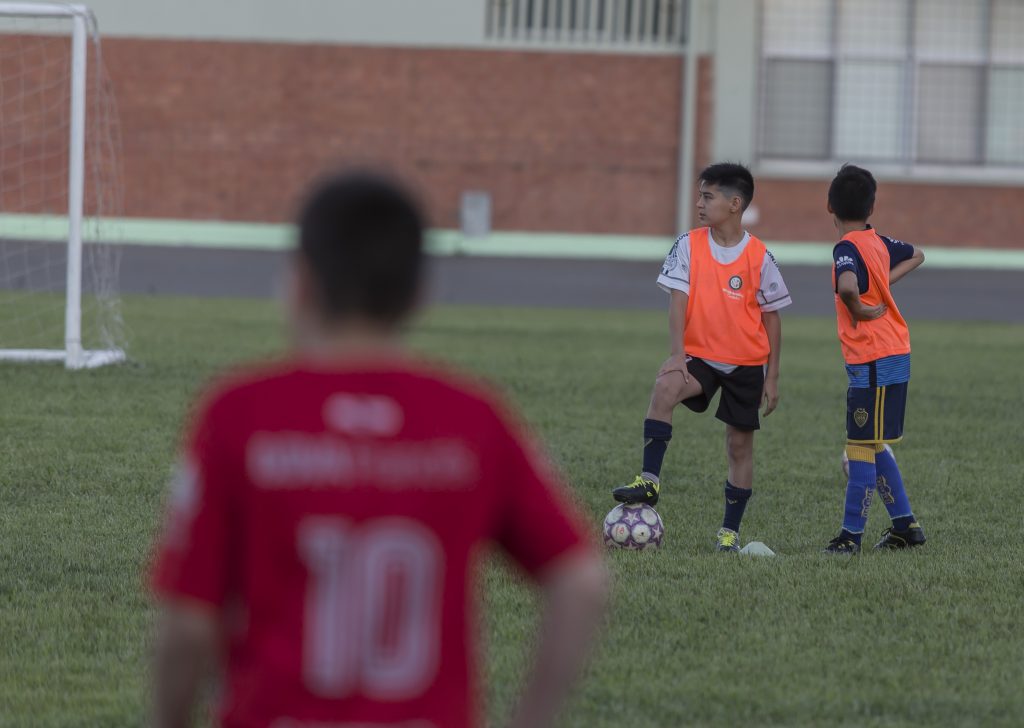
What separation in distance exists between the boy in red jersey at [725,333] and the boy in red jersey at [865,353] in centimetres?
33

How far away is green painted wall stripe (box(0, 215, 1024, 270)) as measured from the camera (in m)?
26.9

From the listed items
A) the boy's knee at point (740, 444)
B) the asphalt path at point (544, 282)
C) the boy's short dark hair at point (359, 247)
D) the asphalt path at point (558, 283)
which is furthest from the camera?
the asphalt path at point (558, 283)

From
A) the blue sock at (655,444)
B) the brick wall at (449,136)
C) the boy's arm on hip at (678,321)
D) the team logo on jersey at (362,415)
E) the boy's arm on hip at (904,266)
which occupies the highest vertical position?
the brick wall at (449,136)

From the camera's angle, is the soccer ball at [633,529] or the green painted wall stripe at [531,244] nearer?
the soccer ball at [633,529]

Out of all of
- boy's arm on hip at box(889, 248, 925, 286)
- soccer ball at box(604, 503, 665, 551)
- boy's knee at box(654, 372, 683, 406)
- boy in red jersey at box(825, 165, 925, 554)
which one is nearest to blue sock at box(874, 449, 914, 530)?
boy in red jersey at box(825, 165, 925, 554)

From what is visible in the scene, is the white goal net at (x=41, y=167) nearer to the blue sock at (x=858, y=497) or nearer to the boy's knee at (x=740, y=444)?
the boy's knee at (x=740, y=444)

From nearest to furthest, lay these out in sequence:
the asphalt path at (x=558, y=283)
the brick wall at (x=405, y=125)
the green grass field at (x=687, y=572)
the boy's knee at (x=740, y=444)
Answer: the green grass field at (x=687, y=572)
the boy's knee at (x=740, y=444)
the asphalt path at (x=558, y=283)
the brick wall at (x=405, y=125)

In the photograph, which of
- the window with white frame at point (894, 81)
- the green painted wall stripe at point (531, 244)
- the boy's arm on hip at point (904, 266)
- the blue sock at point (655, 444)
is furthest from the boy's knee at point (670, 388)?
the window with white frame at point (894, 81)

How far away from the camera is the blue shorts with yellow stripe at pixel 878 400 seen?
6496mm

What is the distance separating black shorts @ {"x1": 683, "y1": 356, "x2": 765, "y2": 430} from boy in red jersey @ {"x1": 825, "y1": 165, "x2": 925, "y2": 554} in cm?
38

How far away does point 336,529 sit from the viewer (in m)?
1.96

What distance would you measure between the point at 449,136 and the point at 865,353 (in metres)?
21.0

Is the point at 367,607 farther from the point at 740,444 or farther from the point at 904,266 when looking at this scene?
the point at 904,266

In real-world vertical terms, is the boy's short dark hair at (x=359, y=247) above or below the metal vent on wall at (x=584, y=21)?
below
